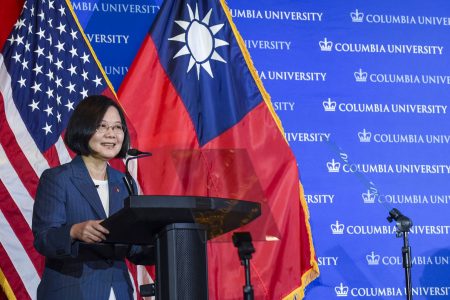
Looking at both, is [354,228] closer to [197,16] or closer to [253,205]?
[197,16]

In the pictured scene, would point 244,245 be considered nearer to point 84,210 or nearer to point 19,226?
point 84,210

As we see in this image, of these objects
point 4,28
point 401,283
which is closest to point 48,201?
point 4,28

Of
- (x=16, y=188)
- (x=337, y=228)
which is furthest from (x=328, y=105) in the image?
(x=16, y=188)

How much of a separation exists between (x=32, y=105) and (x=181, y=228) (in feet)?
6.65

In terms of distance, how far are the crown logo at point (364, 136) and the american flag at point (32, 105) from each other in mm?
1621

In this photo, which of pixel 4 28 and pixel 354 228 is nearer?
pixel 4 28

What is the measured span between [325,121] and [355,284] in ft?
3.28

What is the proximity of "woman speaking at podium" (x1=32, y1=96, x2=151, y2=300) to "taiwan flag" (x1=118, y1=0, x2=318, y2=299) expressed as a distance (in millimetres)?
1160

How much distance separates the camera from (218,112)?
13.5 ft

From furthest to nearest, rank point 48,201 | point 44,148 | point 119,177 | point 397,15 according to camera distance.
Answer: point 397,15
point 44,148
point 119,177
point 48,201

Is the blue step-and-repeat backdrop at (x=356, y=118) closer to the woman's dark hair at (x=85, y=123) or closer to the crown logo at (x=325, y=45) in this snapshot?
the crown logo at (x=325, y=45)

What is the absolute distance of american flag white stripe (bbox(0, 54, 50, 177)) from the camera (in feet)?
12.2

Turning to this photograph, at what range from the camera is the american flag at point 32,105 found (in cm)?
361

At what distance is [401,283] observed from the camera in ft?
14.8
